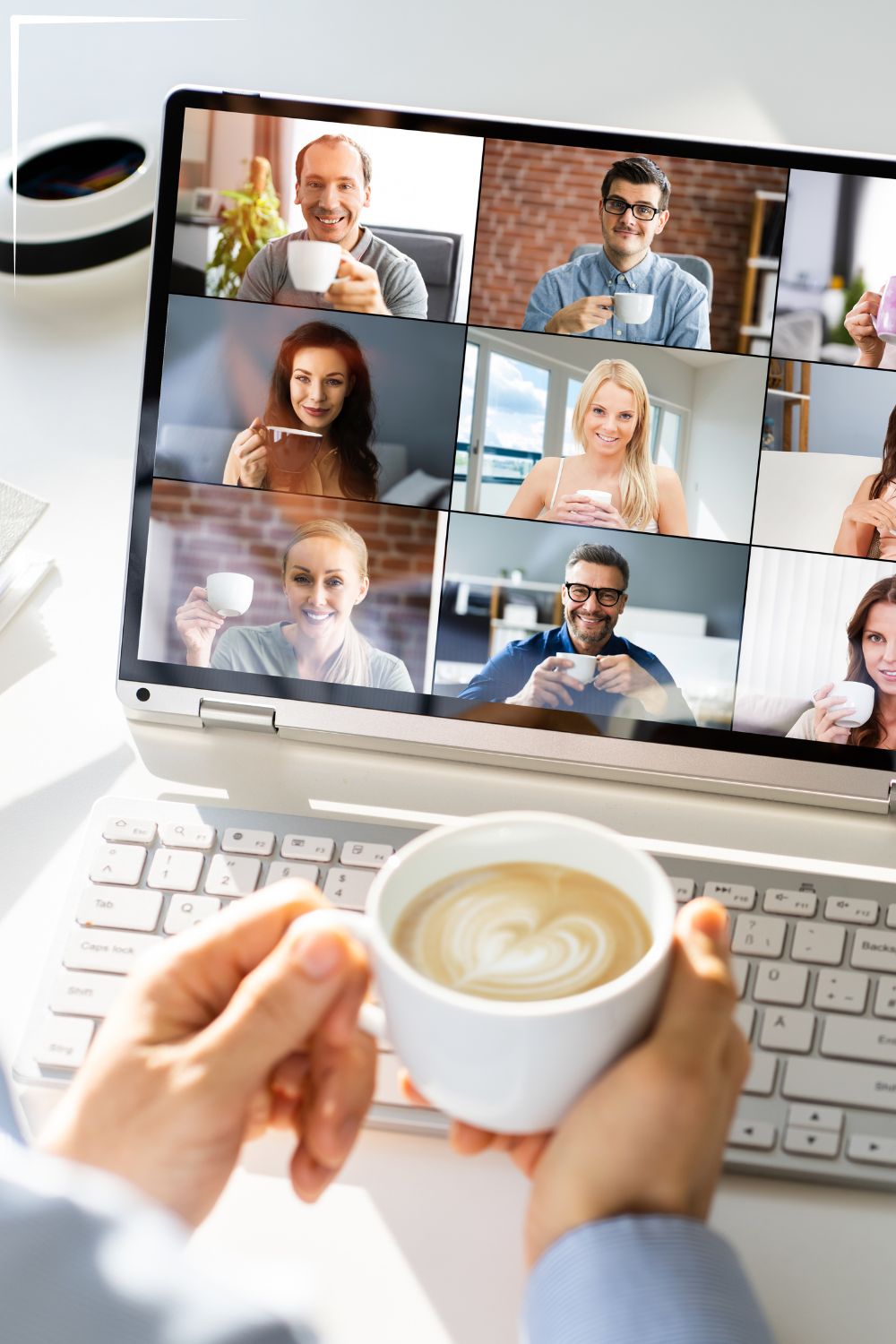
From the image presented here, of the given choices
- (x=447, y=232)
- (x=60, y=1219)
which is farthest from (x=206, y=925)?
(x=447, y=232)

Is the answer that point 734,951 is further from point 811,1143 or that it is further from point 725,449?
point 725,449

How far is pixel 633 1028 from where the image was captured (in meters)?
0.42

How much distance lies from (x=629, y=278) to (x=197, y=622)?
0.38m

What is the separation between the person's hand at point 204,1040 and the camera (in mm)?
427

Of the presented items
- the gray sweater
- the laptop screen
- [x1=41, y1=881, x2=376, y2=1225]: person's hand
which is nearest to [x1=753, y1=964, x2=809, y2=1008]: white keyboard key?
the laptop screen

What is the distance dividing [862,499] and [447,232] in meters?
0.33

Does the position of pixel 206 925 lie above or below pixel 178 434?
below

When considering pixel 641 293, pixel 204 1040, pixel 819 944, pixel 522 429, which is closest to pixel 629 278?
pixel 641 293

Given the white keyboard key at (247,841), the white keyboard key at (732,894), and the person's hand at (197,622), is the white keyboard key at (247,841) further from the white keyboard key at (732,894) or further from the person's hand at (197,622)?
the white keyboard key at (732,894)

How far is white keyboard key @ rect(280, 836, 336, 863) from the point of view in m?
0.69

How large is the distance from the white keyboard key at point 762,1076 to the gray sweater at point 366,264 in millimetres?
516

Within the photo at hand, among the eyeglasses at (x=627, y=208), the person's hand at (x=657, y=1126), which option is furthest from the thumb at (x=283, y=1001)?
the eyeglasses at (x=627, y=208)

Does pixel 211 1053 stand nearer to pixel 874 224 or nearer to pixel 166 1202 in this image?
pixel 166 1202

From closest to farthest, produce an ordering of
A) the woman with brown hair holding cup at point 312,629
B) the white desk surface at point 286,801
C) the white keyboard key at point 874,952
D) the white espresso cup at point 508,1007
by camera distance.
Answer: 1. the white espresso cup at point 508,1007
2. the white desk surface at point 286,801
3. the white keyboard key at point 874,952
4. the woman with brown hair holding cup at point 312,629
